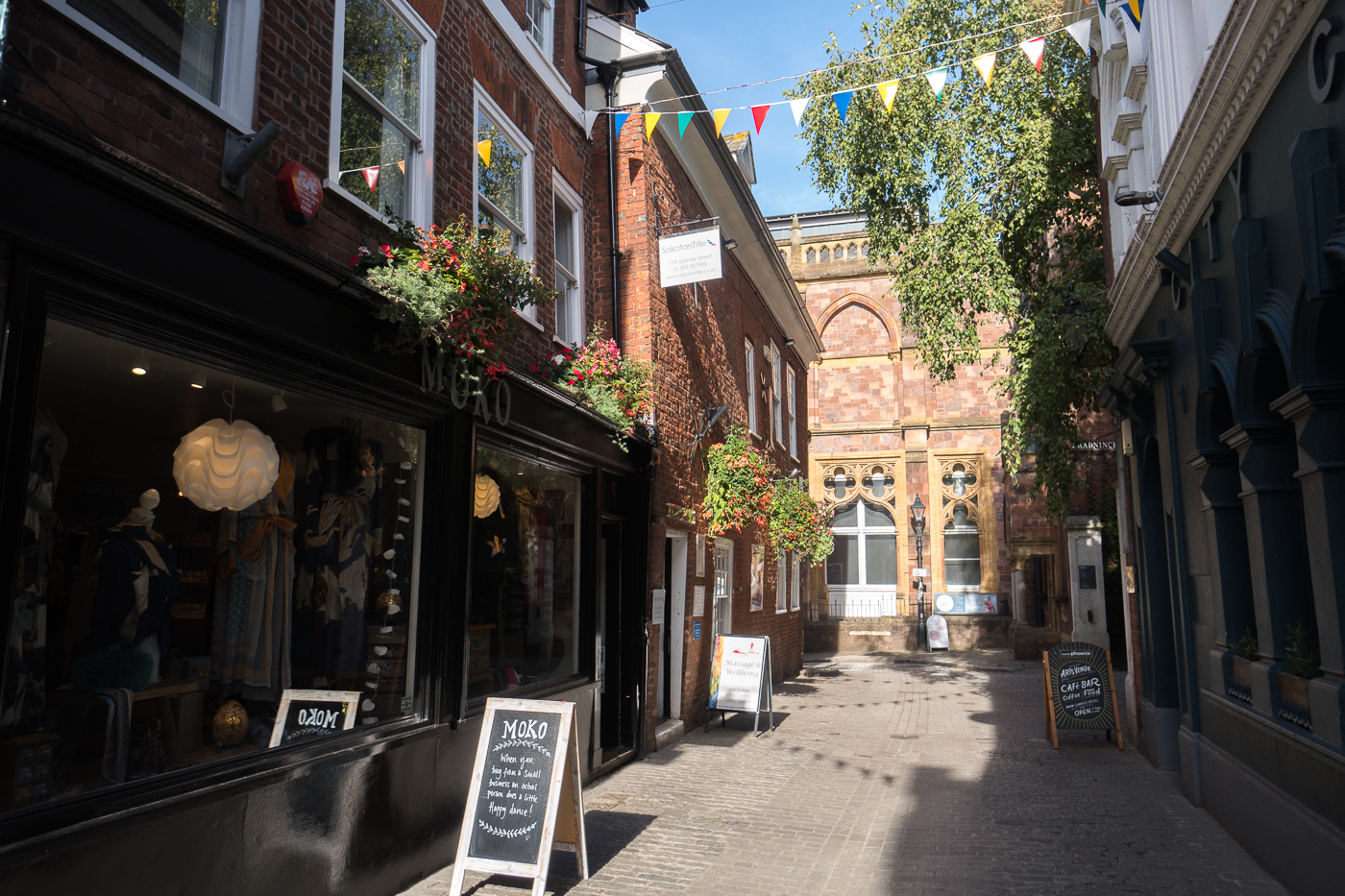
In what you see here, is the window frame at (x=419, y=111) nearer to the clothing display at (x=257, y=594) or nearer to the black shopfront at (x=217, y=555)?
the black shopfront at (x=217, y=555)

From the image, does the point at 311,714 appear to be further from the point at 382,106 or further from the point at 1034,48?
the point at 1034,48

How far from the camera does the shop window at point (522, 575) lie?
22.2 feet

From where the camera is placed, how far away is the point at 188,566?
14.8 ft

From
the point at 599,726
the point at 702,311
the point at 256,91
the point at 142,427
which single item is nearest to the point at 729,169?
the point at 702,311

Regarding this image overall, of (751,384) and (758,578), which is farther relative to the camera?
(751,384)

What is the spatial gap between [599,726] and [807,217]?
2639 cm

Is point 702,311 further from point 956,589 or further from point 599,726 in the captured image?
point 956,589

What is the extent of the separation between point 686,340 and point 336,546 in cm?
627

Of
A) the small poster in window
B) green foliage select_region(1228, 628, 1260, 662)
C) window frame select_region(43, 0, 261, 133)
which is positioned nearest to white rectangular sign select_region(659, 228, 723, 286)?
window frame select_region(43, 0, 261, 133)

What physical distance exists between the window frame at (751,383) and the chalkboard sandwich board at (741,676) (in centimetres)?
433

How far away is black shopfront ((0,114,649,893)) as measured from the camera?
3.49 meters

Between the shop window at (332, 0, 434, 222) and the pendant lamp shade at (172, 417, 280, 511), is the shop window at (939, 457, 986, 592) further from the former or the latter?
the pendant lamp shade at (172, 417, 280, 511)

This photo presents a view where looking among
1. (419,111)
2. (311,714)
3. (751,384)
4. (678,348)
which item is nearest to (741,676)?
(678,348)

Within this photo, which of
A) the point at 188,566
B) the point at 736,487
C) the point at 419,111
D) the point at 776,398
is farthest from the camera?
the point at 776,398
